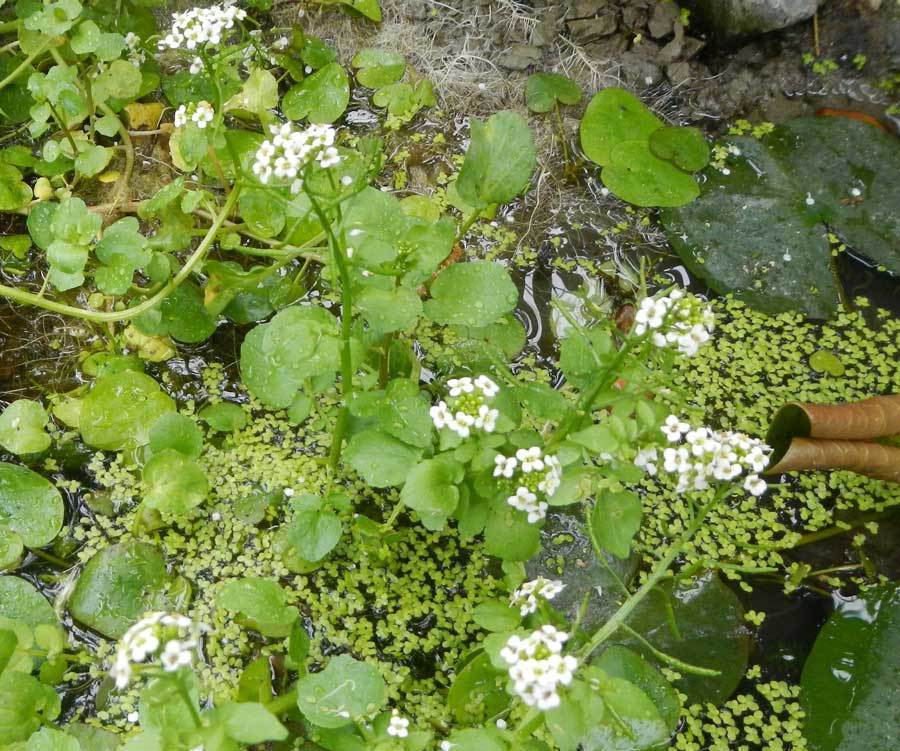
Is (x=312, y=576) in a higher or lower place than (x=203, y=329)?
lower

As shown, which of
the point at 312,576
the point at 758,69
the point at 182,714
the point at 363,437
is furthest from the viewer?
the point at 758,69

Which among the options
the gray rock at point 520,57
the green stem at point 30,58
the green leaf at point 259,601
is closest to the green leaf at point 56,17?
the green stem at point 30,58

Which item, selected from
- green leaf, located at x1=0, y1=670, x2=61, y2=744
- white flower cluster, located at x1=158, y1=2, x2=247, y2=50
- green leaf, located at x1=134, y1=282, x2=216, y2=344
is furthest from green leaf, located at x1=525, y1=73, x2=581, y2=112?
green leaf, located at x1=0, y1=670, x2=61, y2=744

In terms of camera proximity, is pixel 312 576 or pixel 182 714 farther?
pixel 312 576

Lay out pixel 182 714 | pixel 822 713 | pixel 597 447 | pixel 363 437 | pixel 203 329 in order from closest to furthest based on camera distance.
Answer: pixel 182 714 → pixel 597 447 → pixel 363 437 → pixel 822 713 → pixel 203 329

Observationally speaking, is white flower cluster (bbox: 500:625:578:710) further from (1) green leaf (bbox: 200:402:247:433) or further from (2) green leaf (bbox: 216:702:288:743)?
(1) green leaf (bbox: 200:402:247:433)

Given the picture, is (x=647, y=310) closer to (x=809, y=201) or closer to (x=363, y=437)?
(x=363, y=437)

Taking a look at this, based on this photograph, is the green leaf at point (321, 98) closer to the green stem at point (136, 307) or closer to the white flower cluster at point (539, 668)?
the green stem at point (136, 307)

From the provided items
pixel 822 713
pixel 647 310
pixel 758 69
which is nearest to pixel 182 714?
pixel 647 310
